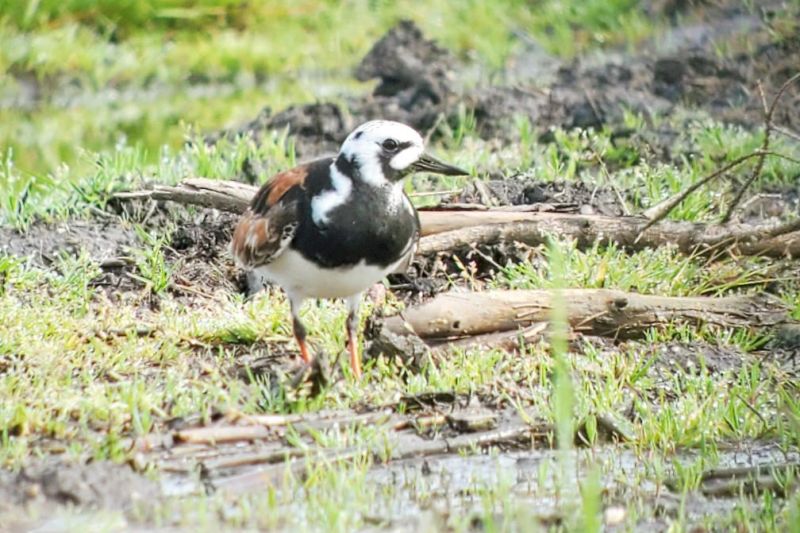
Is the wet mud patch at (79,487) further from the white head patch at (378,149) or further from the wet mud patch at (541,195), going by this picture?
the wet mud patch at (541,195)

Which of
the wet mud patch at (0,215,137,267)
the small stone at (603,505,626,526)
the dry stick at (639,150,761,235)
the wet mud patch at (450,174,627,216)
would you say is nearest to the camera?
the small stone at (603,505,626,526)

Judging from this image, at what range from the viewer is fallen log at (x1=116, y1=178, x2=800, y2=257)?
730 centimetres

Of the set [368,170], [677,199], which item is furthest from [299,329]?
[677,199]

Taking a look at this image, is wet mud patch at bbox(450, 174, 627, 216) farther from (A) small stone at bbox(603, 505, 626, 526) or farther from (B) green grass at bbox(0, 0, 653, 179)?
(B) green grass at bbox(0, 0, 653, 179)

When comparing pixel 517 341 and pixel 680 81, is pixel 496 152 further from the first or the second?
pixel 517 341

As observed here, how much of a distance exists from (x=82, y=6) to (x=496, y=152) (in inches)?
213

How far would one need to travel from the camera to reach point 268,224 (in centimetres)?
613

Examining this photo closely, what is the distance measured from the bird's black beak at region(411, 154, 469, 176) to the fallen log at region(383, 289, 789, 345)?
0.55m

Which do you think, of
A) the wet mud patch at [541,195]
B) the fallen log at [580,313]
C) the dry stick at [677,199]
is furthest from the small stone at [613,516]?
the wet mud patch at [541,195]

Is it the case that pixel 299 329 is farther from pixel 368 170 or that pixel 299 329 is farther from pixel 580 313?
pixel 580 313

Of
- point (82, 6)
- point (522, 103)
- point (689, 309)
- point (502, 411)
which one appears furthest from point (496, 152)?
point (82, 6)

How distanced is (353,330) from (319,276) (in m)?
0.47

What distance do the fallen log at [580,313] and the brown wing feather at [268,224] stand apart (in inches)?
25.3

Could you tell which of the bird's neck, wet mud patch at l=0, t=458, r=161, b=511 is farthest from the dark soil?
wet mud patch at l=0, t=458, r=161, b=511
